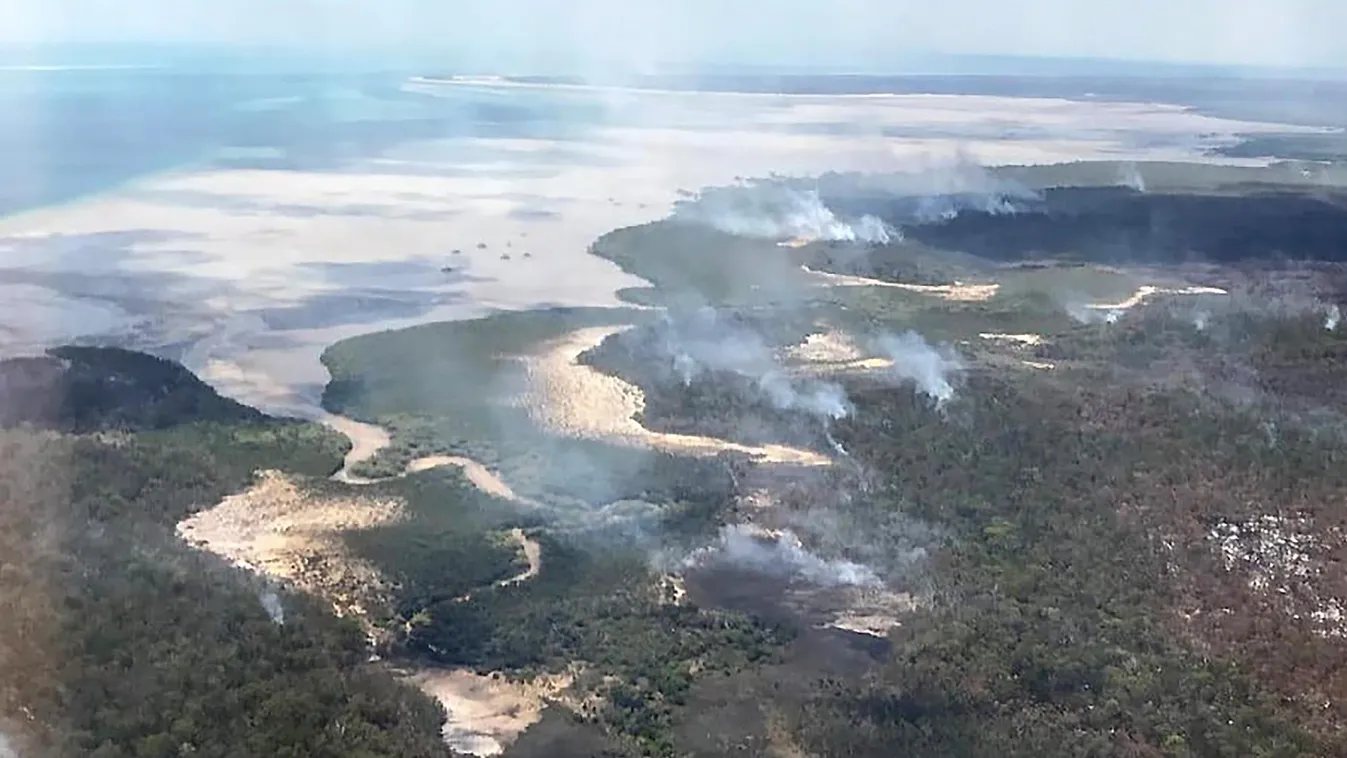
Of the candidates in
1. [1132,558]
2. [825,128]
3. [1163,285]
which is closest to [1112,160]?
[825,128]

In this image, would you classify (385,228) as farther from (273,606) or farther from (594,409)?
(273,606)

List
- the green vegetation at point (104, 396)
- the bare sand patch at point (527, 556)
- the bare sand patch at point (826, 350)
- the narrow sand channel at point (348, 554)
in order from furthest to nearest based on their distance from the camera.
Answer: the bare sand patch at point (826, 350) → the green vegetation at point (104, 396) → the bare sand patch at point (527, 556) → the narrow sand channel at point (348, 554)

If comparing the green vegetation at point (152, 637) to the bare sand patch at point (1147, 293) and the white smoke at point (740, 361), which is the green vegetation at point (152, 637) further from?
the bare sand patch at point (1147, 293)

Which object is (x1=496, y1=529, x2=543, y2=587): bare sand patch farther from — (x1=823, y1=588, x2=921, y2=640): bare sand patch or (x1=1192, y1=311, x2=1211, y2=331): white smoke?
(x1=1192, y1=311, x2=1211, y2=331): white smoke

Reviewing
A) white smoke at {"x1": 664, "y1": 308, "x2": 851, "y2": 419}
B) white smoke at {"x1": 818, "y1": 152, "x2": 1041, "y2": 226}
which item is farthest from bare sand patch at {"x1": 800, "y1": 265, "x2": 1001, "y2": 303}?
white smoke at {"x1": 818, "y1": 152, "x2": 1041, "y2": 226}

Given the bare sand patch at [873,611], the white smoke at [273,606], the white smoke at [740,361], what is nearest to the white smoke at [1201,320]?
the white smoke at [740,361]

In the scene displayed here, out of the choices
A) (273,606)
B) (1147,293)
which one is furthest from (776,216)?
(273,606)
